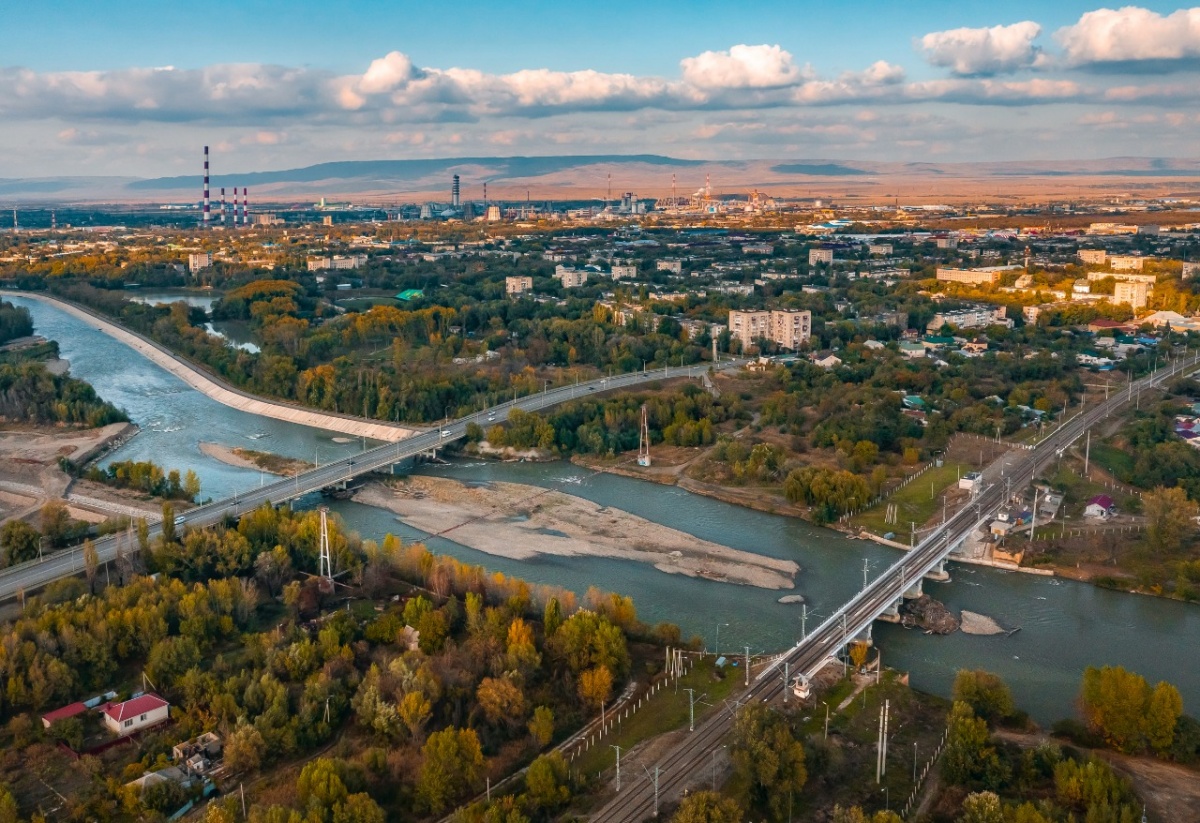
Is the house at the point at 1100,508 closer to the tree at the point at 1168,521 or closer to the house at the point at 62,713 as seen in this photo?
the tree at the point at 1168,521

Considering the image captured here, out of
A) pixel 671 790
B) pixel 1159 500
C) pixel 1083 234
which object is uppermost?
pixel 1083 234

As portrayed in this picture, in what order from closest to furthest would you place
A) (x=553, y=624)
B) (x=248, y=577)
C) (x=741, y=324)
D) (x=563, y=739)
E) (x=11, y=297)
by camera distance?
(x=563, y=739) < (x=553, y=624) < (x=248, y=577) < (x=741, y=324) < (x=11, y=297)

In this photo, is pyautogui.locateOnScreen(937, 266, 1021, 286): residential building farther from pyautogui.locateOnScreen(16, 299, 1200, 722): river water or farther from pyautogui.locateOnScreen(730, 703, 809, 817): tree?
pyautogui.locateOnScreen(730, 703, 809, 817): tree

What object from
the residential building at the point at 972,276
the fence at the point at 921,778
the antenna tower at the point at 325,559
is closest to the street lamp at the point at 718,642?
the fence at the point at 921,778

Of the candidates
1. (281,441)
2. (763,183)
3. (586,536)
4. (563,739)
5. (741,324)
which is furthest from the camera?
(763,183)

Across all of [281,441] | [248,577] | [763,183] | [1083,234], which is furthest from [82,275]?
[763,183]

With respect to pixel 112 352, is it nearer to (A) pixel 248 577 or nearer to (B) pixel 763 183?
(A) pixel 248 577
